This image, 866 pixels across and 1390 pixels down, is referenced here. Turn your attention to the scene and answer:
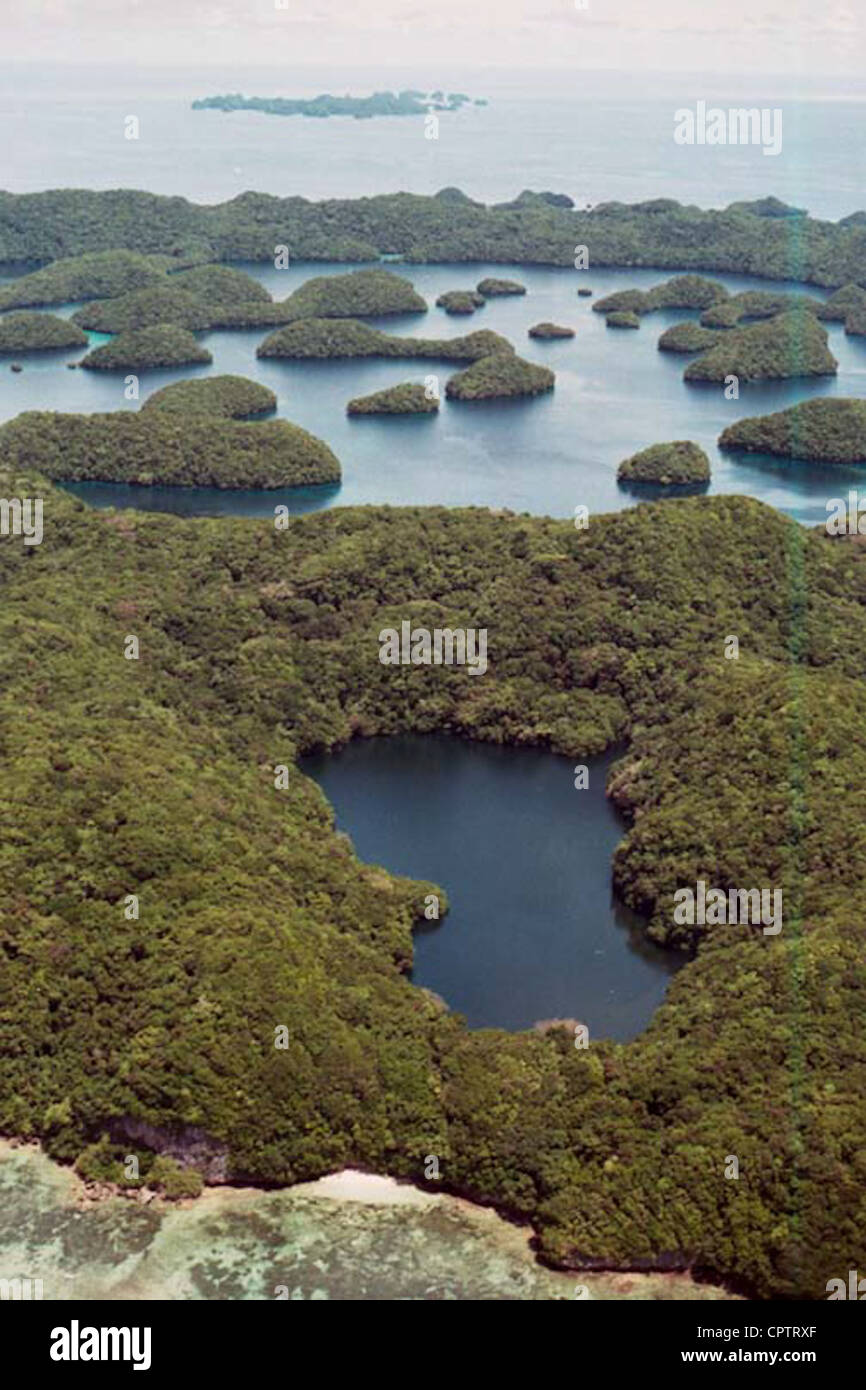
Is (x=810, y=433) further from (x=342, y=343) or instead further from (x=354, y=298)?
(x=354, y=298)

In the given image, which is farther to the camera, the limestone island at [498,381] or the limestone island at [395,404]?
the limestone island at [498,381]

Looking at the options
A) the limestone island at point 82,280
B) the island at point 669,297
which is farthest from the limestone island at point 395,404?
the limestone island at point 82,280

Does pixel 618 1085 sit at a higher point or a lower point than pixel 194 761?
lower

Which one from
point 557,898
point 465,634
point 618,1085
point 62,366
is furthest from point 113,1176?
point 62,366

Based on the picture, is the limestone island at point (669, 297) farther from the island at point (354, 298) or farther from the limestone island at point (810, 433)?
the limestone island at point (810, 433)

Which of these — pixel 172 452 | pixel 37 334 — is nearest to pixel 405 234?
pixel 37 334

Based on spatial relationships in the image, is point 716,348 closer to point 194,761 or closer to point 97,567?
point 97,567
